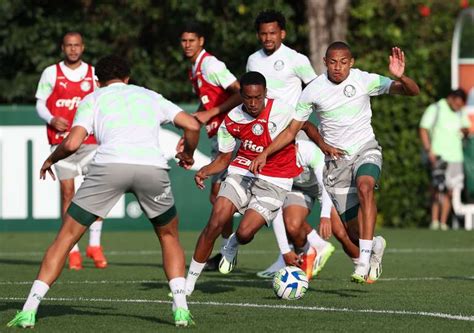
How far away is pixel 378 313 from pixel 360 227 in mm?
1790

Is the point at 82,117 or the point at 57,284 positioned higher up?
the point at 82,117

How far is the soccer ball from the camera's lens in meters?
11.0

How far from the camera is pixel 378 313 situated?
1007 cm

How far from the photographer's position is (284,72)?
13.3m

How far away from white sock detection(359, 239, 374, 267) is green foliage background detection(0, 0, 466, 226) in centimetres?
1248

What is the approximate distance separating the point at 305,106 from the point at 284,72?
5.02 ft

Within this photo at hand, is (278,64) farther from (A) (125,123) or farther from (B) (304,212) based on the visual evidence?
(A) (125,123)

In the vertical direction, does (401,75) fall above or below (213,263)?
above

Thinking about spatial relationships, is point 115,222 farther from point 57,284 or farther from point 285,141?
point 285,141

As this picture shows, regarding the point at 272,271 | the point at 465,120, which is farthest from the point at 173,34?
the point at 272,271

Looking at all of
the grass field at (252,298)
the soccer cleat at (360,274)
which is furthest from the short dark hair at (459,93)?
the soccer cleat at (360,274)

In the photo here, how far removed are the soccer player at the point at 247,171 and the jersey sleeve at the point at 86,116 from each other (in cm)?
220

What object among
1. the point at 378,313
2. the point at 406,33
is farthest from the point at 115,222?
the point at 378,313

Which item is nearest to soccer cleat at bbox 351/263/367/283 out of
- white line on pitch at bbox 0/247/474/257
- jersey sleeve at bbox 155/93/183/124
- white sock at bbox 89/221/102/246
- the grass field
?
the grass field
